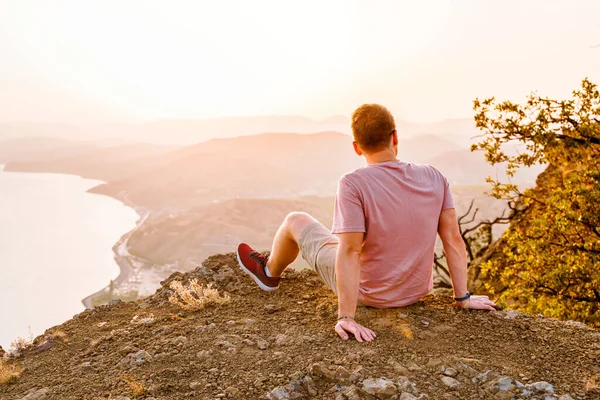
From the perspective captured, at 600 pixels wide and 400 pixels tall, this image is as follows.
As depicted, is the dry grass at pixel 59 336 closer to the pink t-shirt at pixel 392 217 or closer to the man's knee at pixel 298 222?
the man's knee at pixel 298 222

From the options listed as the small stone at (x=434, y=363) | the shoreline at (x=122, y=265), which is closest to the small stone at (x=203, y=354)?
the small stone at (x=434, y=363)

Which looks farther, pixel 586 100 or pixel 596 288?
pixel 586 100

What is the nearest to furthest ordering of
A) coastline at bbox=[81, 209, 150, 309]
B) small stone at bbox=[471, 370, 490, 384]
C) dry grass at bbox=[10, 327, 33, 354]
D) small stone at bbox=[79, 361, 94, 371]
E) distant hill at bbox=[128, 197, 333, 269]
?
small stone at bbox=[471, 370, 490, 384], small stone at bbox=[79, 361, 94, 371], dry grass at bbox=[10, 327, 33, 354], coastline at bbox=[81, 209, 150, 309], distant hill at bbox=[128, 197, 333, 269]

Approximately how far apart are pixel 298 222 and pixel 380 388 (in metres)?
2.12

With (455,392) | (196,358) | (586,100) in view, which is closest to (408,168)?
(455,392)

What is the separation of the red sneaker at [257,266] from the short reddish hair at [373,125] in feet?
8.37

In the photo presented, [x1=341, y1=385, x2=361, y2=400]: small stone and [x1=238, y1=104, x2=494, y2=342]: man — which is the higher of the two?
[x1=238, y1=104, x2=494, y2=342]: man

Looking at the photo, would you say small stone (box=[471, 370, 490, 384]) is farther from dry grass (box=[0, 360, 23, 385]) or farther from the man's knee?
dry grass (box=[0, 360, 23, 385])

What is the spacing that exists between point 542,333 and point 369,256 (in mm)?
1802

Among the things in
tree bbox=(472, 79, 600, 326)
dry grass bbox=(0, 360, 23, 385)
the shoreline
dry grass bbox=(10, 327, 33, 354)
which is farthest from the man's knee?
the shoreline

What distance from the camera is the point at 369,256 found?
3.62m

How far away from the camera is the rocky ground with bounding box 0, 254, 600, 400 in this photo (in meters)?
2.90

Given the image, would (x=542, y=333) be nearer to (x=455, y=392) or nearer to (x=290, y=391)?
(x=455, y=392)

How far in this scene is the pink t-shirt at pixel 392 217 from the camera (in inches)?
132
